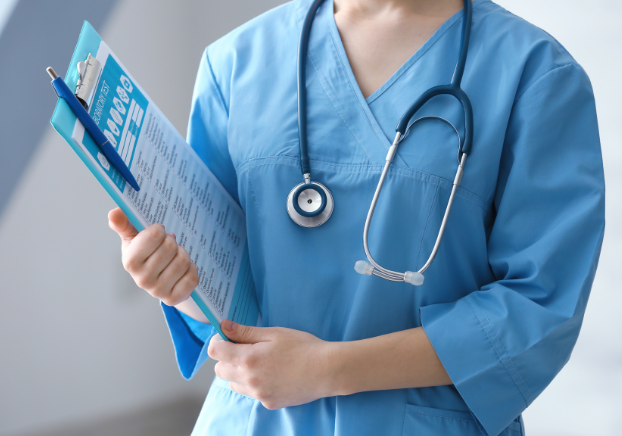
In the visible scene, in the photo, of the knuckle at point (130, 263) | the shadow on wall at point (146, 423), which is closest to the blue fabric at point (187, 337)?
the knuckle at point (130, 263)

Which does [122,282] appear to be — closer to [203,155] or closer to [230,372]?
[203,155]

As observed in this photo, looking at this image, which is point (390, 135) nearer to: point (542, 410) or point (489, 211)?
point (489, 211)

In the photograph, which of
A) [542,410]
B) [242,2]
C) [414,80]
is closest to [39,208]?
[242,2]

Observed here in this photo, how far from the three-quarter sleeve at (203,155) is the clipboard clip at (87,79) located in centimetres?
24

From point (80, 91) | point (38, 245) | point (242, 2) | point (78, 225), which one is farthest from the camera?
point (242, 2)

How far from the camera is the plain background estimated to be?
3.95 ft

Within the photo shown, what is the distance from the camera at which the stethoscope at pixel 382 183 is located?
612 mm

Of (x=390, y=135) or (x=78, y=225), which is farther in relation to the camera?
(x=78, y=225)

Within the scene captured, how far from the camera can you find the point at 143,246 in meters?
0.60

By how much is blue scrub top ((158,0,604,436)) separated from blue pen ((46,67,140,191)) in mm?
198

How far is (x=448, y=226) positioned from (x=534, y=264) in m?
0.11

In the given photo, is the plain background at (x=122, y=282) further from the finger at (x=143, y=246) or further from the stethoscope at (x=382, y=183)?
the finger at (x=143, y=246)

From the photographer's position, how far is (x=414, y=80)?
0.70 m

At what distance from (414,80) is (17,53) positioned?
112cm
